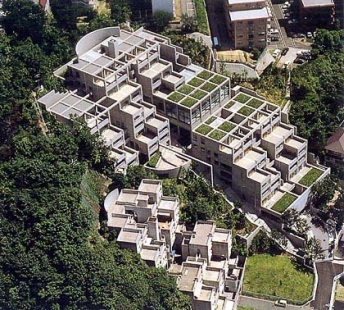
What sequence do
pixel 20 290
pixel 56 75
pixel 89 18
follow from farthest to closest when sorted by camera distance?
pixel 89 18, pixel 56 75, pixel 20 290

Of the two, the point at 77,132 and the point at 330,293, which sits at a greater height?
the point at 77,132

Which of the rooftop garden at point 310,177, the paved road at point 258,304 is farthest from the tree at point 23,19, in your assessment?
the paved road at point 258,304

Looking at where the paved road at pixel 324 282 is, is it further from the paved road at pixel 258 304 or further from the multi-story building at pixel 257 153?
the multi-story building at pixel 257 153

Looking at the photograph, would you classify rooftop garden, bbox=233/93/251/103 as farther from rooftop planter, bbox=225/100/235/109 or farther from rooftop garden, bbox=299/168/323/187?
rooftop garden, bbox=299/168/323/187

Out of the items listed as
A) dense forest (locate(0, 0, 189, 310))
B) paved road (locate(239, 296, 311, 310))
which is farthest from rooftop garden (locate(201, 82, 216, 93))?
paved road (locate(239, 296, 311, 310))

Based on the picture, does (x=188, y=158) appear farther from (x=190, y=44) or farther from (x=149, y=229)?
(x=190, y=44)

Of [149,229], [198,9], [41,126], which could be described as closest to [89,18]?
[198,9]

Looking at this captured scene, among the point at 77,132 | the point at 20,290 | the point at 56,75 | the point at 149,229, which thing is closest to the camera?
the point at 20,290

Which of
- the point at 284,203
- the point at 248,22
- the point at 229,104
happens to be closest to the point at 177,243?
the point at 284,203
